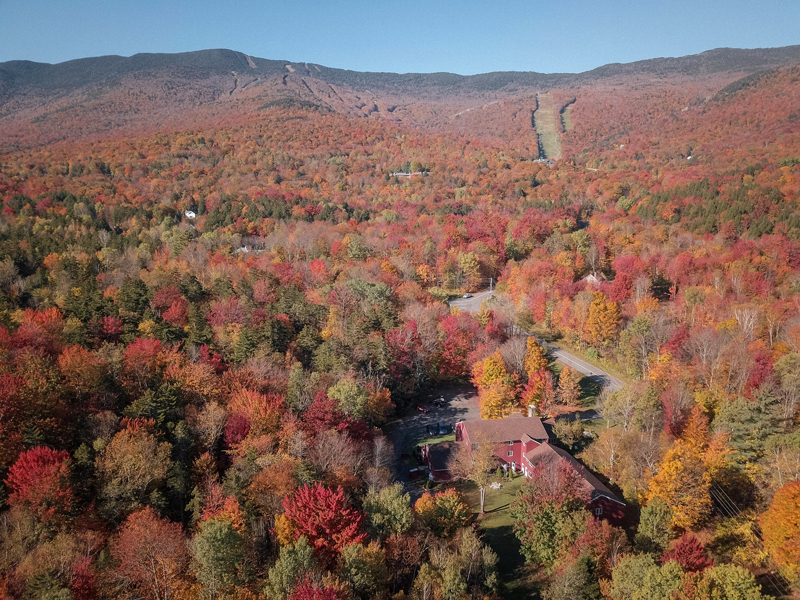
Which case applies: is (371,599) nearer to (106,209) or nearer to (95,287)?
(95,287)

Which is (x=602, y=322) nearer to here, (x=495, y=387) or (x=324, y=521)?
(x=495, y=387)

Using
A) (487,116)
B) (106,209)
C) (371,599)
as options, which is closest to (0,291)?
(106,209)

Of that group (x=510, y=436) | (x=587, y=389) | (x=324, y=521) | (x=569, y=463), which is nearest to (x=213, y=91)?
(x=587, y=389)

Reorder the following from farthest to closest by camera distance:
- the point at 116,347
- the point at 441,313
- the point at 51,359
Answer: the point at 441,313 < the point at 116,347 < the point at 51,359

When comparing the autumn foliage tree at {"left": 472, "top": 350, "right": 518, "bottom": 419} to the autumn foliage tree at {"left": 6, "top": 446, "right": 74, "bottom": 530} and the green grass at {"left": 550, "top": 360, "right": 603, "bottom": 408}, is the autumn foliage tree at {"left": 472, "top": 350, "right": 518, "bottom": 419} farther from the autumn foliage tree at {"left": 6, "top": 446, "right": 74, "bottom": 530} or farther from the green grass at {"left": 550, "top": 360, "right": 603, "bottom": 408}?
the autumn foliage tree at {"left": 6, "top": 446, "right": 74, "bottom": 530}

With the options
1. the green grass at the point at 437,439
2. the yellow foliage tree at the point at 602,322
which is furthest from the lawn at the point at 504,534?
the yellow foliage tree at the point at 602,322

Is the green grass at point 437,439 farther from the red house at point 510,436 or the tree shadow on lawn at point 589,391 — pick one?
the tree shadow on lawn at point 589,391

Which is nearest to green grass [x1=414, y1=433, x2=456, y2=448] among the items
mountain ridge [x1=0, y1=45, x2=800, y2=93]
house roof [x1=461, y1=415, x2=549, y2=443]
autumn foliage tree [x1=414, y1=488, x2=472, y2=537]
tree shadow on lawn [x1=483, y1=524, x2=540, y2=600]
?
house roof [x1=461, y1=415, x2=549, y2=443]
